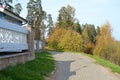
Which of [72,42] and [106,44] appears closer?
[72,42]

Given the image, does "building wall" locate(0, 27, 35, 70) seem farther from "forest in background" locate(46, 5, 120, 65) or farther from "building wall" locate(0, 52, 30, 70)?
"forest in background" locate(46, 5, 120, 65)

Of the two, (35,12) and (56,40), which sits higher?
(35,12)

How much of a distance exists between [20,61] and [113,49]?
50692 mm

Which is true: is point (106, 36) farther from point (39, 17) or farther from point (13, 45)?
point (13, 45)

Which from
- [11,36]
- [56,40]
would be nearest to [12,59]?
[11,36]

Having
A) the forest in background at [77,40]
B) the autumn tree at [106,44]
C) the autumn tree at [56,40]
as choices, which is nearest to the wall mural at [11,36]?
the forest in background at [77,40]

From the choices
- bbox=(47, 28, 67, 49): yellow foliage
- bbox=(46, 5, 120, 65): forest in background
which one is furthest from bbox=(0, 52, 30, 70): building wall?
bbox=(47, 28, 67, 49): yellow foliage

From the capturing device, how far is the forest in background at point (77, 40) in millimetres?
61656

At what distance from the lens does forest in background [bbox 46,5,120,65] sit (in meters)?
61.7

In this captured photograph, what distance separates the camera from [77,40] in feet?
202

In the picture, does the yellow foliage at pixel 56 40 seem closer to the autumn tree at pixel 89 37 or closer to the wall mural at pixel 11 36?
the autumn tree at pixel 89 37

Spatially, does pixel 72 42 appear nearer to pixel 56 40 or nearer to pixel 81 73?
pixel 56 40

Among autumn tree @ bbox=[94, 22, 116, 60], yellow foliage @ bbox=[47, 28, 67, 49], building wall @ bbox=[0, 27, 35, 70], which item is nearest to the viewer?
building wall @ bbox=[0, 27, 35, 70]

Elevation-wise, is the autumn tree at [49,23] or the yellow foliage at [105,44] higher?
the autumn tree at [49,23]
